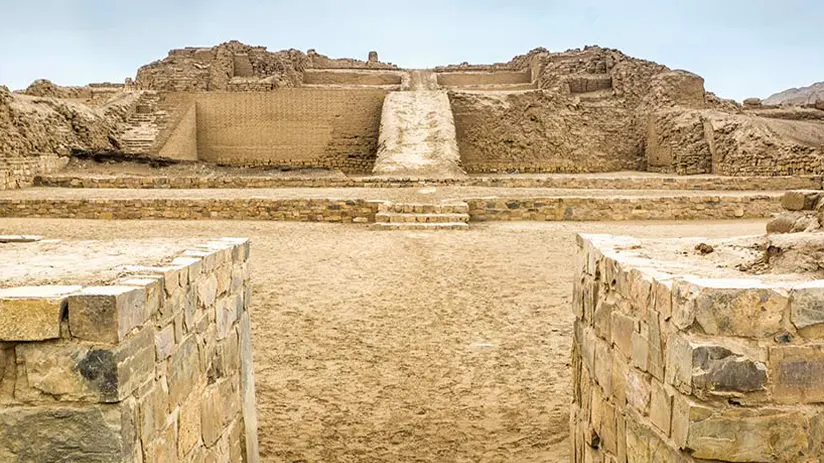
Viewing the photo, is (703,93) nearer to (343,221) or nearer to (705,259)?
(343,221)

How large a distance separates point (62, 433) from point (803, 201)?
160 inches

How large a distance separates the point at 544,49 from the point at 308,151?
12905 millimetres

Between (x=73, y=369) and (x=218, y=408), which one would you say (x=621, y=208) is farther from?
(x=73, y=369)

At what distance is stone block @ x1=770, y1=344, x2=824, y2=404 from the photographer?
7.74 feet

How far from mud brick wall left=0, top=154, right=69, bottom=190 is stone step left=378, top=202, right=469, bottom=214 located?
26.1 feet

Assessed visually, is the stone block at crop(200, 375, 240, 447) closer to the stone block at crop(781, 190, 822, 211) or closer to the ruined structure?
the stone block at crop(781, 190, 822, 211)

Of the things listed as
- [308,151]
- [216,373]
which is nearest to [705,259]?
[216,373]

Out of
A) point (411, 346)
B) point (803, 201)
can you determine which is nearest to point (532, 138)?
point (411, 346)

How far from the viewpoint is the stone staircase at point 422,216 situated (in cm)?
1184

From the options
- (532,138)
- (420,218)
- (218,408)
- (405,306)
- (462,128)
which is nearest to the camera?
(218,408)

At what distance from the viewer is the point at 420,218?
12.1 m

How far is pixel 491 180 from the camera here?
15391 millimetres

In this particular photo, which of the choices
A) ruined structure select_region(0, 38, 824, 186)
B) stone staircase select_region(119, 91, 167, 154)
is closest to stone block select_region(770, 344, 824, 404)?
ruined structure select_region(0, 38, 824, 186)

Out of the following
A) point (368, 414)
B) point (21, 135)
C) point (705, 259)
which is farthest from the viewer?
point (21, 135)
